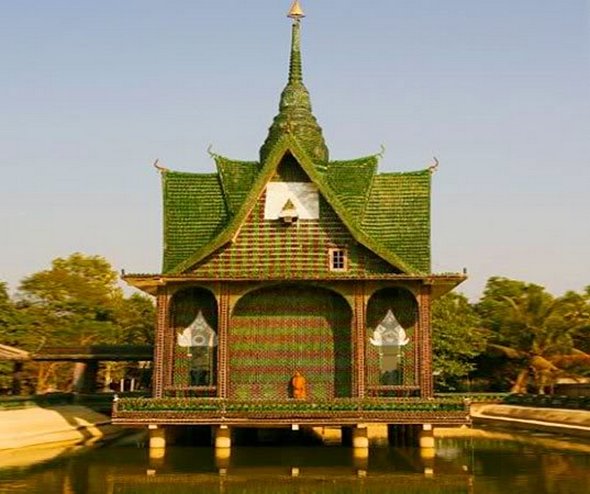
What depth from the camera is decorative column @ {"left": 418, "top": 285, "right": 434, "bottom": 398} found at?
24.8 m

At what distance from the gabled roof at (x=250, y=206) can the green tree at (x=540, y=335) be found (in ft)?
54.9

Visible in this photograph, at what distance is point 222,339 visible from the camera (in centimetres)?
2475

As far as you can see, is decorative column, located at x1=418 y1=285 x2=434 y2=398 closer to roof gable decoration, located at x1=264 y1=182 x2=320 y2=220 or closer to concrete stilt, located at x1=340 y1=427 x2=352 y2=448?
concrete stilt, located at x1=340 y1=427 x2=352 y2=448

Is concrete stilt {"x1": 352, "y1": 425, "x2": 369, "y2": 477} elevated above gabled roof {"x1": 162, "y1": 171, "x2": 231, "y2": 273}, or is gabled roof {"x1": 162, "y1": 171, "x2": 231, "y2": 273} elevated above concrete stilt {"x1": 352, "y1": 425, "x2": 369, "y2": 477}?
gabled roof {"x1": 162, "y1": 171, "x2": 231, "y2": 273}

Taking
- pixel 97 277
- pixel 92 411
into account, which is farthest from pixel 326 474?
pixel 97 277

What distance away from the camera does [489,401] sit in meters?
36.7

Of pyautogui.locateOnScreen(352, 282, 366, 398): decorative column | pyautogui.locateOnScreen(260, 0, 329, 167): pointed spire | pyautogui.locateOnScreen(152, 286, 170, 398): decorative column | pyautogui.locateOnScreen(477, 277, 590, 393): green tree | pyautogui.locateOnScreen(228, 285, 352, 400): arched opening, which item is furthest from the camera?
pyautogui.locateOnScreen(477, 277, 590, 393): green tree

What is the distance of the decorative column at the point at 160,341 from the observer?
2498cm

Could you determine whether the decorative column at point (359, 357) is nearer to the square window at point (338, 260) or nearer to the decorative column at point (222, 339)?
the square window at point (338, 260)

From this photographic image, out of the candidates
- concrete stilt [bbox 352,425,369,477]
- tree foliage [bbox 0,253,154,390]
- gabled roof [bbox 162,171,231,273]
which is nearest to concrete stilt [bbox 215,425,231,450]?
concrete stilt [bbox 352,425,369,477]

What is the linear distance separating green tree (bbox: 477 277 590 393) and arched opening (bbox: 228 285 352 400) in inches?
702

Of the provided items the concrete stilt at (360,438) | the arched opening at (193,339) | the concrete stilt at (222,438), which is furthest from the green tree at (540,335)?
the concrete stilt at (222,438)

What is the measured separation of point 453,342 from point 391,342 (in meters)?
15.0

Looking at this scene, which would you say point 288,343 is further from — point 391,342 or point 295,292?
point 391,342
